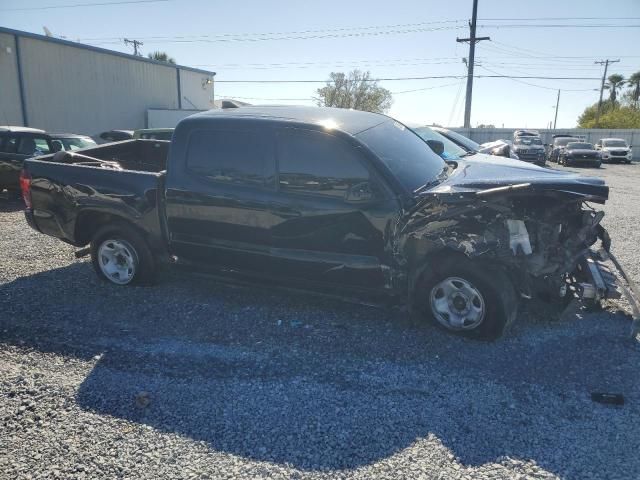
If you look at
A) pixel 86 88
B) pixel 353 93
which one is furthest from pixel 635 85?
pixel 86 88

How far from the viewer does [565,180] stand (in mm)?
3973

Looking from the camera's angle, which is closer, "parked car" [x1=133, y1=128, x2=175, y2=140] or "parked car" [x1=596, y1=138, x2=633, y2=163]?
"parked car" [x1=133, y1=128, x2=175, y2=140]

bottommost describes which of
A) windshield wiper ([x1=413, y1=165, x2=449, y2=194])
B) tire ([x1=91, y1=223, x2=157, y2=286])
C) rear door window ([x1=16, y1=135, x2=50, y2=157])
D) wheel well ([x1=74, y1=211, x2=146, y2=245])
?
tire ([x1=91, y1=223, x2=157, y2=286])

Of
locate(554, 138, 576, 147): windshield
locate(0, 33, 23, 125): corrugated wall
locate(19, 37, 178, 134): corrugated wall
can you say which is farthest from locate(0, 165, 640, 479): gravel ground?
locate(554, 138, 576, 147): windshield

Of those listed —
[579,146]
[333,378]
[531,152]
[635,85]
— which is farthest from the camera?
[635,85]

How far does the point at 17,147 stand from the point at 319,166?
371 inches

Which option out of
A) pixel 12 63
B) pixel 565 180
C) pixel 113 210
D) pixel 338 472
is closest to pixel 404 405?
pixel 338 472

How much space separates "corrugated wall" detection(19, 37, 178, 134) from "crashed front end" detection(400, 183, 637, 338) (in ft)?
72.2

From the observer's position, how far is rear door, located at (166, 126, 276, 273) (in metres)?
4.43

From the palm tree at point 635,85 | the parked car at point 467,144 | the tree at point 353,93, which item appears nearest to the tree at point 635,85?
the palm tree at point 635,85

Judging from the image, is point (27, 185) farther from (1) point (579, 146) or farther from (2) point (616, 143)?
(2) point (616, 143)

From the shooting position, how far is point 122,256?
532 centimetres

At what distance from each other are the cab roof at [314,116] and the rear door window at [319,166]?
16 cm

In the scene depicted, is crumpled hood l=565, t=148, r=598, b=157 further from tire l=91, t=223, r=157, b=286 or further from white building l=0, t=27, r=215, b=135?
tire l=91, t=223, r=157, b=286
